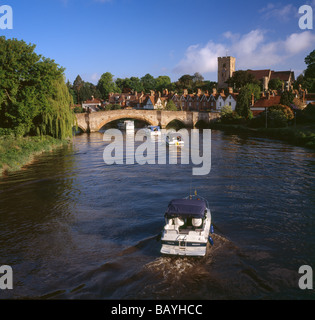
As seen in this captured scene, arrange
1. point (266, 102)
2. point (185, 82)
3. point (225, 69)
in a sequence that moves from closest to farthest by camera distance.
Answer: point (266, 102) → point (225, 69) → point (185, 82)

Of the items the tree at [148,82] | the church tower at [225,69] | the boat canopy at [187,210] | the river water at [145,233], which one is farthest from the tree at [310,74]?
the tree at [148,82]

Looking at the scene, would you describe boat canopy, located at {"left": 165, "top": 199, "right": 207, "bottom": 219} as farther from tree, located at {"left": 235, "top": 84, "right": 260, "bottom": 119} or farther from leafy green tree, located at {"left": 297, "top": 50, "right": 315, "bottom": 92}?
leafy green tree, located at {"left": 297, "top": 50, "right": 315, "bottom": 92}

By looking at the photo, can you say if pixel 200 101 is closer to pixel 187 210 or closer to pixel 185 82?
pixel 185 82

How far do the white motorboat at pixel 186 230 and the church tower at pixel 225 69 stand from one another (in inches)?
5039

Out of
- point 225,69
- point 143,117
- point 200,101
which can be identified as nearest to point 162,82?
point 225,69

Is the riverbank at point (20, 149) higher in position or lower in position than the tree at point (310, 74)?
lower

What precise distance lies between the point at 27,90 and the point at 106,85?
133545 mm

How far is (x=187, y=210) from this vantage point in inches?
599

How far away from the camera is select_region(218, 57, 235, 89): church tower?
134 meters

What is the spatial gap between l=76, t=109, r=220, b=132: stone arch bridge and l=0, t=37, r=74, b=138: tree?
28440 mm

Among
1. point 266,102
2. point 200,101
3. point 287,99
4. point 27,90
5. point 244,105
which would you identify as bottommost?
point 27,90

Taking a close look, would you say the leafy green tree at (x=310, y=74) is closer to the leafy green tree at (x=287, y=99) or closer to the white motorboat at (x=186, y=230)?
the leafy green tree at (x=287, y=99)

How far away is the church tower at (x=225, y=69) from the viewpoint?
439ft
